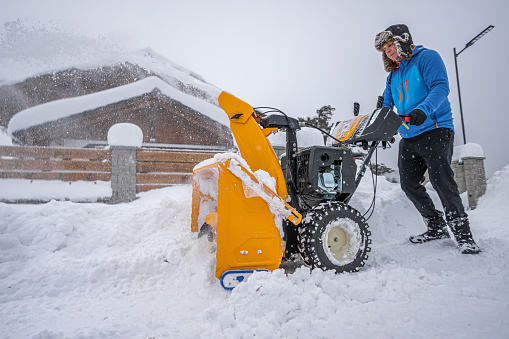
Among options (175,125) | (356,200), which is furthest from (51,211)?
→ (175,125)

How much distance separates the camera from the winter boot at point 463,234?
2.51 m

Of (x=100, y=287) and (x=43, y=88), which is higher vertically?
(x=43, y=88)

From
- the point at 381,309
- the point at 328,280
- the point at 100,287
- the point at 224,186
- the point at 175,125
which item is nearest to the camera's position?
the point at 381,309

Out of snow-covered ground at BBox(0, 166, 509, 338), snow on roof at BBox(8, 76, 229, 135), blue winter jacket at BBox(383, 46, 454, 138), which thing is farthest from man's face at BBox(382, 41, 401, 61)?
snow on roof at BBox(8, 76, 229, 135)

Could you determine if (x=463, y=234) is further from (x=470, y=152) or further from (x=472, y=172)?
(x=470, y=152)

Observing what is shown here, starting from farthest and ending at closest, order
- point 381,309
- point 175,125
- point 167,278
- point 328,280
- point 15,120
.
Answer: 1. point 175,125
2. point 15,120
3. point 167,278
4. point 328,280
5. point 381,309

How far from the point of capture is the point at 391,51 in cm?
286

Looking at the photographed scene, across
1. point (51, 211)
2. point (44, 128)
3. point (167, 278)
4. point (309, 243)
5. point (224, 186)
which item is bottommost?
point (167, 278)

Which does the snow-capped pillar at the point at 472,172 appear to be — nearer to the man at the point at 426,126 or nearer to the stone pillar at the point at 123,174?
the man at the point at 426,126

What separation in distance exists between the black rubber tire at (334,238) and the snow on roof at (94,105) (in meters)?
6.97

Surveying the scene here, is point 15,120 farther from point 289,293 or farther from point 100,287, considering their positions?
point 289,293

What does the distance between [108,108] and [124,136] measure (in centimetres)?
309

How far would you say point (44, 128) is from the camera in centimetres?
759

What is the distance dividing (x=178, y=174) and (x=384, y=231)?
4.18 meters
